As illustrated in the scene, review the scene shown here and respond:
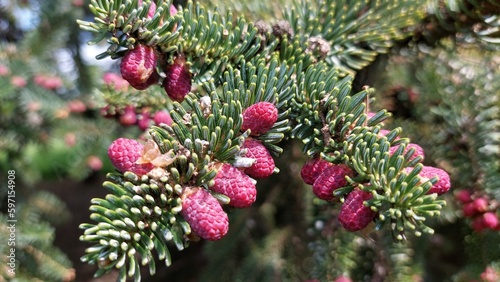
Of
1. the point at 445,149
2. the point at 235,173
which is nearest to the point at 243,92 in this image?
the point at 235,173

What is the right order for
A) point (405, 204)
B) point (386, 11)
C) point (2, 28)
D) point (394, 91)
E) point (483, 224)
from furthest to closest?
point (2, 28) → point (394, 91) → point (483, 224) → point (386, 11) → point (405, 204)

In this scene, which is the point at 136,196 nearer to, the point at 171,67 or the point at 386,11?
the point at 171,67

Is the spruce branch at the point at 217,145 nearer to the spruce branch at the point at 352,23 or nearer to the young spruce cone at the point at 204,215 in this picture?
the young spruce cone at the point at 204,215

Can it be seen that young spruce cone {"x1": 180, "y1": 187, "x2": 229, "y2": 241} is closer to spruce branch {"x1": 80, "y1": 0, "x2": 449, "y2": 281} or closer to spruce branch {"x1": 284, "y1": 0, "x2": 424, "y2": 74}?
spruce branch {"x1": 80, "y1": 0, "x2": 449, "y2": 281}

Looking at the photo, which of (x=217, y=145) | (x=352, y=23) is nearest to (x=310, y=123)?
(x=217, y=145)

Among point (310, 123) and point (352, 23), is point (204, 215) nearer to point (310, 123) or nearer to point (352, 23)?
point (310, 123)

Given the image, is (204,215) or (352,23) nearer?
(204,215)

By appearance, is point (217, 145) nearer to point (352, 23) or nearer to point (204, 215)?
point (204, 215)

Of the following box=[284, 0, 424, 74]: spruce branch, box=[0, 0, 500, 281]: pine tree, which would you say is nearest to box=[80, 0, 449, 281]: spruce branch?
box=[0, 0, 500, 281]: pine tree

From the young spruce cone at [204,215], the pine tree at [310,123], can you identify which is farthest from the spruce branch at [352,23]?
the young spruce cone at [204,215]

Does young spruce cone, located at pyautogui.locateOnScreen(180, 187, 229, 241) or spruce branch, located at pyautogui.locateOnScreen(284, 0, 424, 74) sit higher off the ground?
spruce branch, located at pyautogui.locateOnScreen(284, 0, 424, 74)

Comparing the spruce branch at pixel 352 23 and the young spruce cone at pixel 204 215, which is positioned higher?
the spruce branch at pixel 352 23
